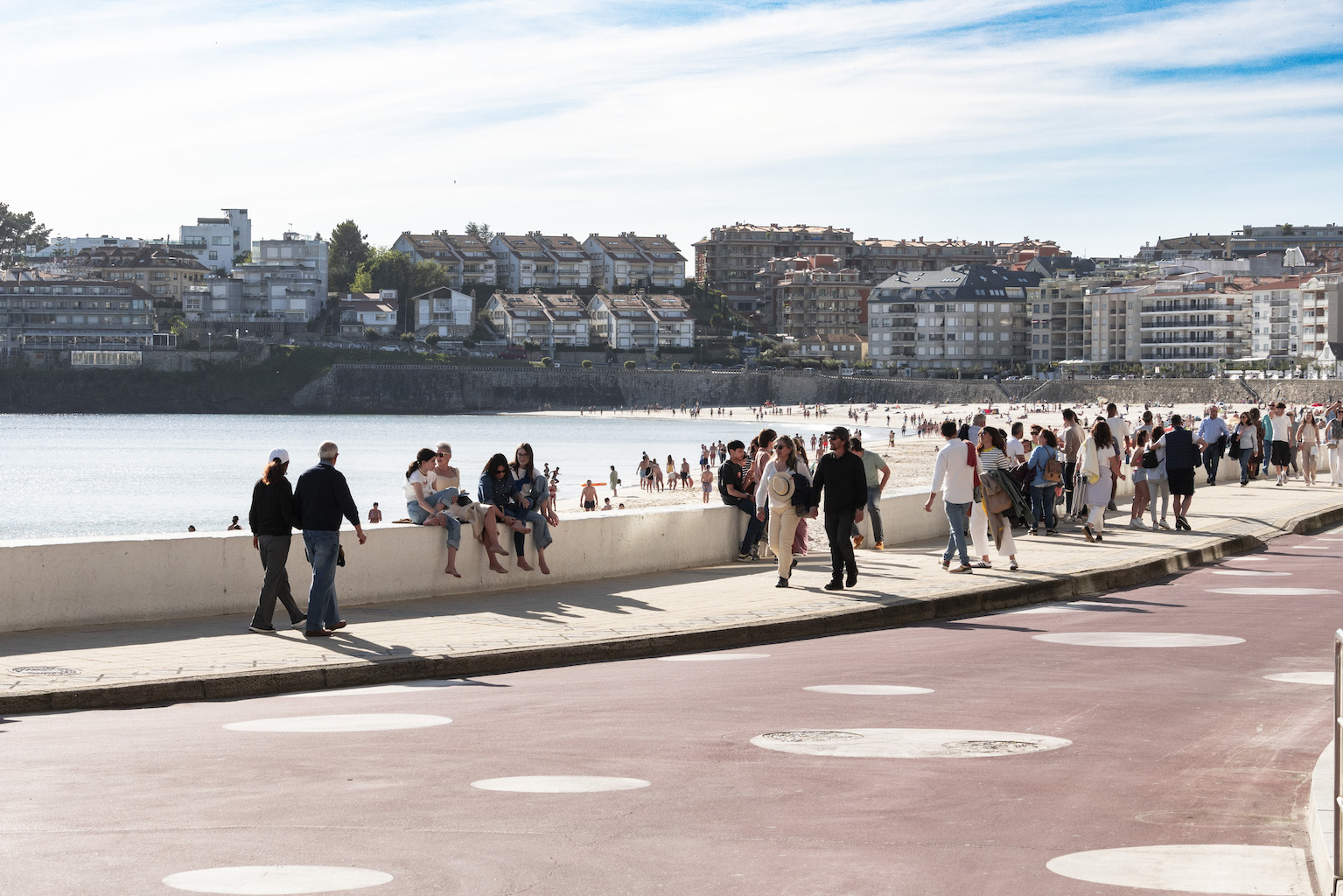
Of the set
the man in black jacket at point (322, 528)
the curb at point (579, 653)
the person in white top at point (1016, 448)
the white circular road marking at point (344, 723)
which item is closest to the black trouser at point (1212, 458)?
the person in white top at point (1016, 448)

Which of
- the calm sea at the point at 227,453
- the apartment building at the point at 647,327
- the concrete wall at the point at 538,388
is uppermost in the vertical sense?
the apartment building at the point at 647,327

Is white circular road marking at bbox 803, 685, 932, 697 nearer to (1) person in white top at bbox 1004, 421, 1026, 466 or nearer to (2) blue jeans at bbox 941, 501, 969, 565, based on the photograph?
(2) blue jeans at bbox 941, 501, 969, 565

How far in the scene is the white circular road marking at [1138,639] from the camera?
422 inches

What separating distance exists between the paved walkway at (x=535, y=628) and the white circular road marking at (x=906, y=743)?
10.5 feet

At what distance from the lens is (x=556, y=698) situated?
891 cm

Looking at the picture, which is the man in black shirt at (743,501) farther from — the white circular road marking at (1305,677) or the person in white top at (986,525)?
the white circular road marking at (1305,677)

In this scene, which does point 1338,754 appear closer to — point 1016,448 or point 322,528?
point 322,528

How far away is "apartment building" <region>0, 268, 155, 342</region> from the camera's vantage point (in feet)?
596

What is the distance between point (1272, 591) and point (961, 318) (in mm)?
177216

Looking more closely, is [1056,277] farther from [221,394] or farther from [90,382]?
[90,382]

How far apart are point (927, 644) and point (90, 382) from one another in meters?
176

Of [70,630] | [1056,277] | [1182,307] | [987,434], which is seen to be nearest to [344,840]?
[70,630]

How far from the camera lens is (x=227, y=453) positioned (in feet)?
337

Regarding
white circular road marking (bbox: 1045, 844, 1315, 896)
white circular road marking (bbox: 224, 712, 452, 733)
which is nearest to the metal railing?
white circular road marking (bbox: 1045, 844, 1315, 896)
